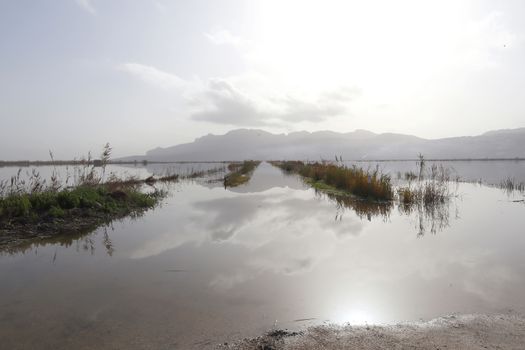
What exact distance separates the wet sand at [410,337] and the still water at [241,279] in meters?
0.22

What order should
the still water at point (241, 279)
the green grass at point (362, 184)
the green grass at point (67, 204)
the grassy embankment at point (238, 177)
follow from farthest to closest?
1. the grassy embankment at point (238, 177)
2. the green grass at point (362, 184)
3. the green grass at point (67, 204)
4. the still water at point (241, 279)

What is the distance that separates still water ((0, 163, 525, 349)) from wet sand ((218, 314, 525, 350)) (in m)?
0.22

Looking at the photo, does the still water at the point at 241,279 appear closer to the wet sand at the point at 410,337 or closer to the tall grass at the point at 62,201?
the wet sand at the point at 410,337

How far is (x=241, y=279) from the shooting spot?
16.5ft

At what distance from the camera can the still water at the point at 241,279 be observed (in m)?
3.62

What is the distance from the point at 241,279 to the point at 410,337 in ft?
8.20

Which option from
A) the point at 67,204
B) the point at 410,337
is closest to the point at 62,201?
the point at 67,204

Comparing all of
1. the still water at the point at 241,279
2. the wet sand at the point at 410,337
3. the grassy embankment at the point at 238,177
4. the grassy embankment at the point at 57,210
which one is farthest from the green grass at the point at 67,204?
the grassy embankment at the point at 238,177

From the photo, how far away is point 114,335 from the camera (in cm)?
339

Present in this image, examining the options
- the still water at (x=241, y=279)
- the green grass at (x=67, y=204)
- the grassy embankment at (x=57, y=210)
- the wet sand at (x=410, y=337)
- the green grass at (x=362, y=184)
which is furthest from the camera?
the green grass at (x=362, y=184)

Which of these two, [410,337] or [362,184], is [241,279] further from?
[362,184]

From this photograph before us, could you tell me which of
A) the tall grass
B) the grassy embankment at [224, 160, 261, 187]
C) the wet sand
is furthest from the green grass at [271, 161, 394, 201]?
the wet sand

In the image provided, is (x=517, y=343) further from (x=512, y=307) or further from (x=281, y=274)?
(x=281, y=274)

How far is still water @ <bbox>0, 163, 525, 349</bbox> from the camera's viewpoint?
3.62m
